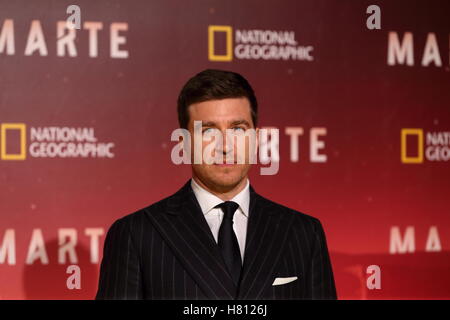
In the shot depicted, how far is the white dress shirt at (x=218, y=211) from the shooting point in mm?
1500

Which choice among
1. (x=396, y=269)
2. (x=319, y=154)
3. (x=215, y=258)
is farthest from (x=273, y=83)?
(x=215, y=258)

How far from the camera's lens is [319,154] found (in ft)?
9.04

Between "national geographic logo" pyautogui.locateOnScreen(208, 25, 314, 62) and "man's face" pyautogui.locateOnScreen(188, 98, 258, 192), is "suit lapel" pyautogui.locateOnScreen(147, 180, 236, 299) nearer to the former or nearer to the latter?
"man's face" pyautogui.locateOnScreen(188, 98, 258, 192)

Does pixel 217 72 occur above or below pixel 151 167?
above

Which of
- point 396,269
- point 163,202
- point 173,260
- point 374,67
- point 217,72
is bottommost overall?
point 396,269

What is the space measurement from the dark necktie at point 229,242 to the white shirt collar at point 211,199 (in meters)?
0.01

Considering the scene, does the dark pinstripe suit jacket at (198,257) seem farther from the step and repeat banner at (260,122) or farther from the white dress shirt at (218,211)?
the step and repeat banner at (260,122)

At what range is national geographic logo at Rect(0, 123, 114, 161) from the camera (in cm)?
253

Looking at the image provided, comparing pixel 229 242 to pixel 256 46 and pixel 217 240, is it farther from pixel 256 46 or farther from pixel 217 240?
pixel 256 46

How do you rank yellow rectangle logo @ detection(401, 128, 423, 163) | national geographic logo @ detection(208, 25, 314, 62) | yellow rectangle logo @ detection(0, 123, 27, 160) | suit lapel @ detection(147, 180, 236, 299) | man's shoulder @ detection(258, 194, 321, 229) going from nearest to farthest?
suit lapel @ detection(147, 180, 236, 299), man's shoulder @ detection(258, 194, 321, 229), yellow rectangle logo @ detection(0, 123, 27, 160), national geographic logo @ detection(208, 25, 314, 62), yellow rectangle logo @ detection(401, 128, 423, 163)

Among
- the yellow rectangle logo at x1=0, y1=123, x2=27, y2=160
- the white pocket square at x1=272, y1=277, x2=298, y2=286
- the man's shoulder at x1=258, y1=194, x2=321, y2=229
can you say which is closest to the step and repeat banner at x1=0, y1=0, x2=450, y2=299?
the yellow rectangle logo at x1=0, y1=123, x2=27, y2=160

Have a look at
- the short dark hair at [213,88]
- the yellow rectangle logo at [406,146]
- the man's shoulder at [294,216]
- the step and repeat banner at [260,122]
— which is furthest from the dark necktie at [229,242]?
the yellow rectangle logo at [406,146]
